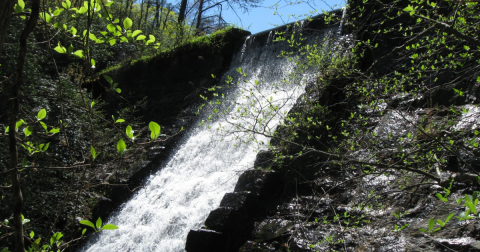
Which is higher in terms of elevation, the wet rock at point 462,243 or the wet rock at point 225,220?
the wet rock at point 462,243

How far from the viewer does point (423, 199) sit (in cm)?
392

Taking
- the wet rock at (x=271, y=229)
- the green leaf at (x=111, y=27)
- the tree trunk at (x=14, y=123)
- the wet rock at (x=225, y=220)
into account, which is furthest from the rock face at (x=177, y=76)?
the tree trunk at (x=14, y=123)

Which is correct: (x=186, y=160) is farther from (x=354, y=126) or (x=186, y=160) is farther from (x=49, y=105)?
(x=354, y=126)

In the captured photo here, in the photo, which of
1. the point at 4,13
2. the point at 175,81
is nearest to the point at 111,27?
the point at 4,13

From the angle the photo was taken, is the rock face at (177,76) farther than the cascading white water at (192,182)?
Yes

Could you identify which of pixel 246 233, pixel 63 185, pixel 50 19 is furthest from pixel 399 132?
pixel 63 185

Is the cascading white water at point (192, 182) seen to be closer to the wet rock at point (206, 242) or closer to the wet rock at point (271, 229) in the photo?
the wet rock at point (206, 242)

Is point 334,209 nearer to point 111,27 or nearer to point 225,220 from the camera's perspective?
point 225,220

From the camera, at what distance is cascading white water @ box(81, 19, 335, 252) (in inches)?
233

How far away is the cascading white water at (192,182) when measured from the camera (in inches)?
233

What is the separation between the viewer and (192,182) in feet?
23.4

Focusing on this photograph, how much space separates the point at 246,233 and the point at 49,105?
6385mm

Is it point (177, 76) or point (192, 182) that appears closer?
point (192, 182)

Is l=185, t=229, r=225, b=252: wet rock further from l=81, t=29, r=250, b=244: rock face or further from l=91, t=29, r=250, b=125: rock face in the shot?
l=91, t=29, r=250, b=125: rock face
